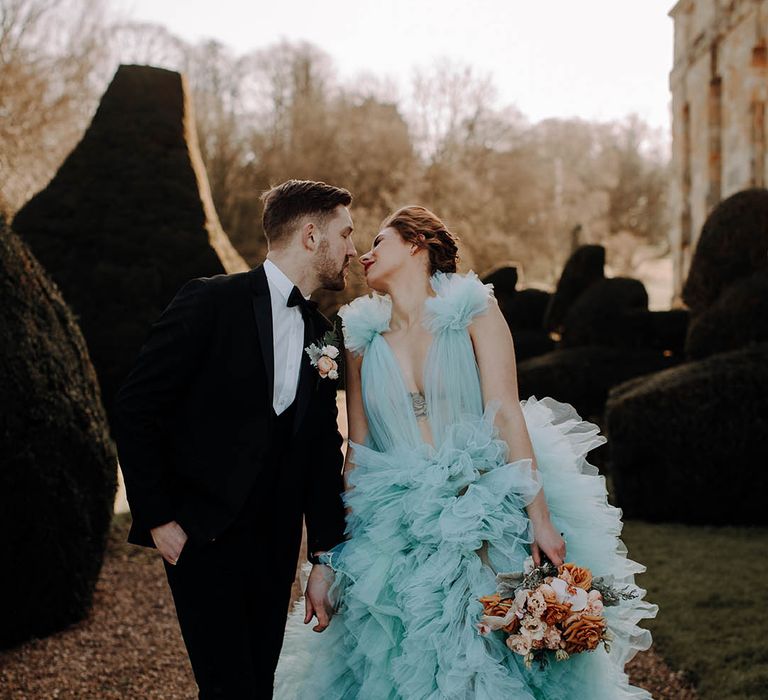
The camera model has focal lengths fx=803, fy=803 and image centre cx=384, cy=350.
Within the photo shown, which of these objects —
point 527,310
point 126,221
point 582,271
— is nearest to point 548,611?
point 582,271

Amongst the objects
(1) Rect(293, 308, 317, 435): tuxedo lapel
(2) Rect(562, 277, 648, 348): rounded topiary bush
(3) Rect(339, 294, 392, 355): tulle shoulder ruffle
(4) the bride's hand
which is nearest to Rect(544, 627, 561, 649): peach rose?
(4) the bride's hand

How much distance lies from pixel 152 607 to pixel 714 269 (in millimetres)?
5673

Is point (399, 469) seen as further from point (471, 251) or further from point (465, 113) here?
point (465, 113)

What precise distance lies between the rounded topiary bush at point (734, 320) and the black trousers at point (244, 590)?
554cm

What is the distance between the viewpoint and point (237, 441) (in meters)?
2.41

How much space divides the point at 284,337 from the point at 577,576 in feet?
3.82

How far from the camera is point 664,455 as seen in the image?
6.48 m

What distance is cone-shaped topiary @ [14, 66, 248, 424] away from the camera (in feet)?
34.4

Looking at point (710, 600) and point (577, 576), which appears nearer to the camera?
point (577, 576)

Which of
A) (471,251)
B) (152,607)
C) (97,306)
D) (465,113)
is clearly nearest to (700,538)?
(152,607)

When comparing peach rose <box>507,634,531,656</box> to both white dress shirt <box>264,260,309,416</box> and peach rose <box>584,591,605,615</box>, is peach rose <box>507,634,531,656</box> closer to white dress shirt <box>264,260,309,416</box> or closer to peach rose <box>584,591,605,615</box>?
peach rose <box>584,591,605,615</box>

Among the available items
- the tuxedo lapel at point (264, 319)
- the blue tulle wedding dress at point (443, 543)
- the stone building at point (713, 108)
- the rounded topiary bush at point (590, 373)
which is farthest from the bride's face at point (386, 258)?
the stone building at point (713, 108)

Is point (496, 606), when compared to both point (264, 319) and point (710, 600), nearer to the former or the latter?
point (264, 319)

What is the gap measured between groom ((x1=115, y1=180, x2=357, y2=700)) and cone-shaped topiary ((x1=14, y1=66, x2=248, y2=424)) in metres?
8.10
